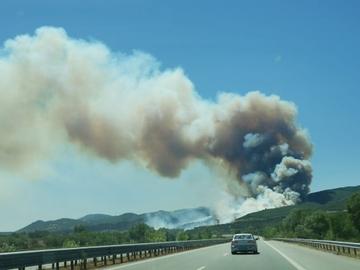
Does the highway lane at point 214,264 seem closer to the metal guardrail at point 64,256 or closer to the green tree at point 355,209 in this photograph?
the metal guardrail at point 64,256

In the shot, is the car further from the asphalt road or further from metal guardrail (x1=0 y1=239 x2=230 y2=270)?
metal guardrail (x1=0 y1=239 x2=230 y2=270)

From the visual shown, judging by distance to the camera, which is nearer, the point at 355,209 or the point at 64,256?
the point at 64,256

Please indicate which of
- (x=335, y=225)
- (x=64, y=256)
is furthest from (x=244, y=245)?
(x=335, y=225)

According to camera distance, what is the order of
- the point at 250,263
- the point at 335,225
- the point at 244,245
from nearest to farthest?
1. the point at 250,263
2. the point at 244,245
3. the point at 335,225

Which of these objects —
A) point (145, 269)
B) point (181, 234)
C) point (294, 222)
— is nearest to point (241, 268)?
point (145, 269)

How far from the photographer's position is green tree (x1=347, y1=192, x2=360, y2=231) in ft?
390

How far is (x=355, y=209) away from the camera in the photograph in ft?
391

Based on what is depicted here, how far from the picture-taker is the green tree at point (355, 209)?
119 m

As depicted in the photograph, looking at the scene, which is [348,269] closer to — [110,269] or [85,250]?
[110,269]

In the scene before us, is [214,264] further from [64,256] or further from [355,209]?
[355,209]

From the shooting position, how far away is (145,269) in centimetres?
2614

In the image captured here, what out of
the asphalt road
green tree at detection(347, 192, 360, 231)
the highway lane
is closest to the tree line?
green tree at detection(347, 192, 360, 231)

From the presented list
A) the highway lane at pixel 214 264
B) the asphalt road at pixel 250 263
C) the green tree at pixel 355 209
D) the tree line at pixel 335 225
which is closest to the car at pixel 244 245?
the asphalt road at pixel 250 263

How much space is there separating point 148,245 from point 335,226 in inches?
3951
